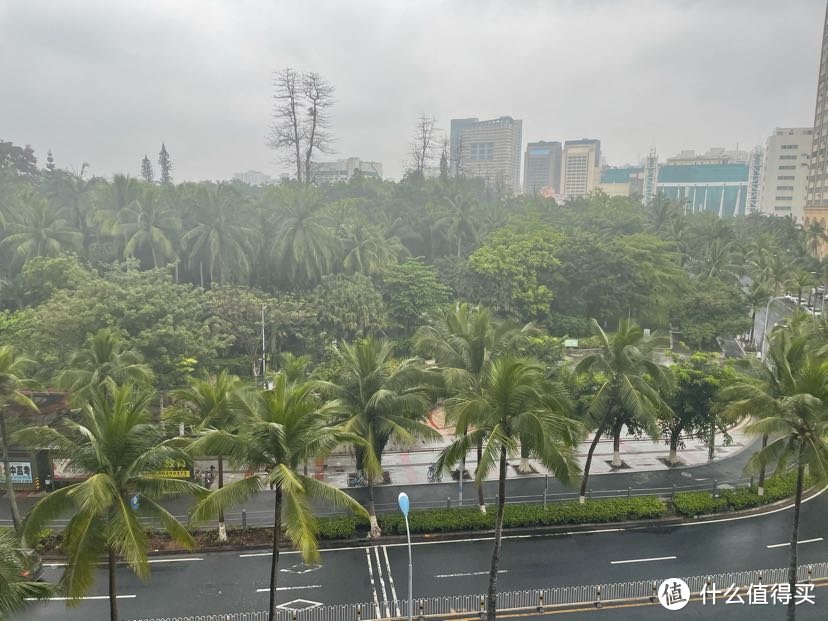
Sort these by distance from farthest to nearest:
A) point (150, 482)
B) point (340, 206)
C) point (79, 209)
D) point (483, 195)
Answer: point (483, 195)
point (340, 206)
point (79, 209)
point (150, 482)

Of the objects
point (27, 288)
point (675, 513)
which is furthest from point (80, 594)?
point (27, 288)

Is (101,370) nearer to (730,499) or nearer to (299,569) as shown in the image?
(299,569)

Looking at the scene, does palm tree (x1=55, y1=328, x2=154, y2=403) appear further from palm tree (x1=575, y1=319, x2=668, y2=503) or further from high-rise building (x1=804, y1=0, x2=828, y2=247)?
high-rise building (x1=804, y1=0, x2=828, y2=247)

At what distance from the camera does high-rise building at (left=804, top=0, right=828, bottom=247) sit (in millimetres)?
100062

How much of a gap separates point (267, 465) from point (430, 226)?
50382 millimetres

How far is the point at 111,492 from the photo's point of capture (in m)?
13.0

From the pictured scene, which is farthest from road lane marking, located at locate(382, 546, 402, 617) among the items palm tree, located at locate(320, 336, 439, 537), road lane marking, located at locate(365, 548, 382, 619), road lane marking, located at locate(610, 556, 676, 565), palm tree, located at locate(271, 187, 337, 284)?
palm tree, located at locate(271, 187, 337, 284)

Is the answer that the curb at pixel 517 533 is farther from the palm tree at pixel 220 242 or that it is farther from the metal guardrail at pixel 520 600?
the palm tree at pixel 220 242

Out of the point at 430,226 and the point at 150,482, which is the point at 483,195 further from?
the point at 150,482

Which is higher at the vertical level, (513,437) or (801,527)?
(513,437)

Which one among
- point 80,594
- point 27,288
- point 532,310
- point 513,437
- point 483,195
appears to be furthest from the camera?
point 483,195

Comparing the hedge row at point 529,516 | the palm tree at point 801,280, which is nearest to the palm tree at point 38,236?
the hedge row at point 529,516

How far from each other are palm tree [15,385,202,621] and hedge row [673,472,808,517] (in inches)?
754

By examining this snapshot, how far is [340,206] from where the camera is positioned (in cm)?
5941
